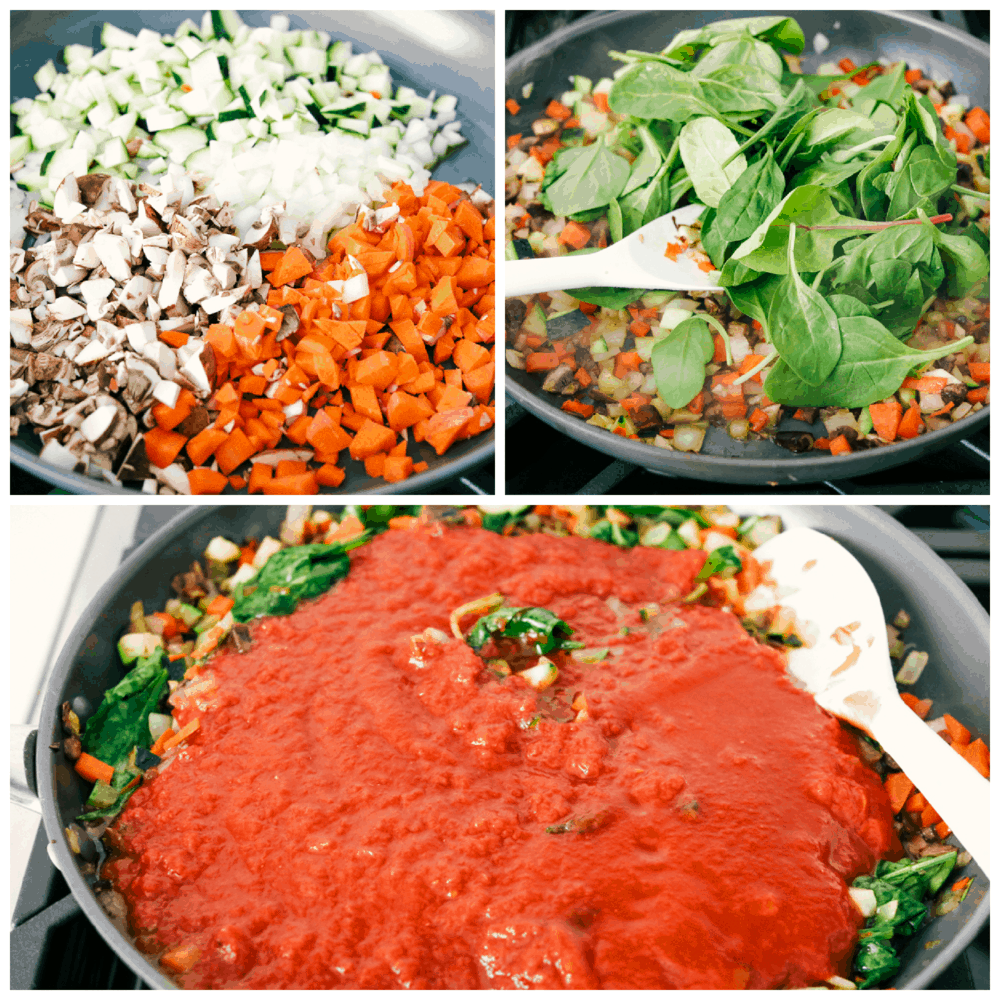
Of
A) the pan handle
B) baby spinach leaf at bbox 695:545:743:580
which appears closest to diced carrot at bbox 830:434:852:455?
baby spinach leaf at bbox 695:545:743:580

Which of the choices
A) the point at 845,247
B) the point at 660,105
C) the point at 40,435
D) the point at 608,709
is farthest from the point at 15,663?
the point at 845,247

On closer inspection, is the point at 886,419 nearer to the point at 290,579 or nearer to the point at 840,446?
the point at 840,446

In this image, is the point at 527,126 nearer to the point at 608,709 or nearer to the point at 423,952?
the point at 608,709

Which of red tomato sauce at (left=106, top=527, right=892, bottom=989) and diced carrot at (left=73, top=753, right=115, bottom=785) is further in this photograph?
diced carrot at (left=73, top=753, right=115, bottom=785)

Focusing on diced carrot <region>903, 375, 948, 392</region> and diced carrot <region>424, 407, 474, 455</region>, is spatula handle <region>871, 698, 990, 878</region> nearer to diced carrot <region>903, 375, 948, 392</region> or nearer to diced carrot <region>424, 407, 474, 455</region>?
diced carrot <region>903, 375, 948, 392</region>

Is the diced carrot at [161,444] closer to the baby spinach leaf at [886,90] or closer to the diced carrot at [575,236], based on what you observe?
the diced carrot at [575,236]

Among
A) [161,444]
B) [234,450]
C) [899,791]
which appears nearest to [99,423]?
[161,444]
